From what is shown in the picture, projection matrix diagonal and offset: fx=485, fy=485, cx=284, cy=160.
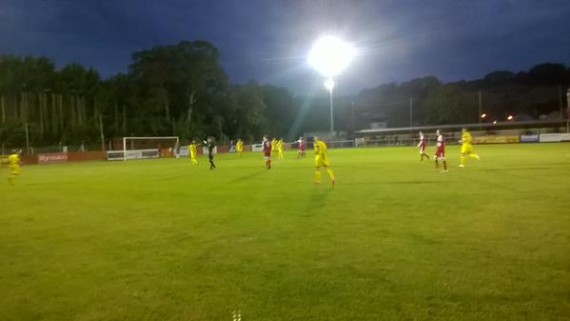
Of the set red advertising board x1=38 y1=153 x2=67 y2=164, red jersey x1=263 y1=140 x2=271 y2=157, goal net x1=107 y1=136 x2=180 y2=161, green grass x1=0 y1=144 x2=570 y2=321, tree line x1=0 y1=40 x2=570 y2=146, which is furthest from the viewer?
tree line x1=0 y1=40 x2=570 y2=146

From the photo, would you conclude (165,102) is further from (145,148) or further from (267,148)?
(267,148)

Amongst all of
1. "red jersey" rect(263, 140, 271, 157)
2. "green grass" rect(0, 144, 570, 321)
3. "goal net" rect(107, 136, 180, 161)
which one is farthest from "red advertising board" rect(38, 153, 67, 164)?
"green grass" rect(0, 144, 570, 321)

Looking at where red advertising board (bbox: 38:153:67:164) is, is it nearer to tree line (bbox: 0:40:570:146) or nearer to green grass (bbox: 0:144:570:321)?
tree line (bbox: 0:40:570:146)

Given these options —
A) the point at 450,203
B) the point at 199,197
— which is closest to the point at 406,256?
the point at 450,203

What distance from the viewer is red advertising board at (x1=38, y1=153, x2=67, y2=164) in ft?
170

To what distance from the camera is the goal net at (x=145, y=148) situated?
5585 cm

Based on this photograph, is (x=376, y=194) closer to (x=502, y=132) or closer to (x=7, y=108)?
(x=7, y=108)

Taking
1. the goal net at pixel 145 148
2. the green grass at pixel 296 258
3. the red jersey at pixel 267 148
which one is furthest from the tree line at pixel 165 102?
the green grass at pixel 296 258

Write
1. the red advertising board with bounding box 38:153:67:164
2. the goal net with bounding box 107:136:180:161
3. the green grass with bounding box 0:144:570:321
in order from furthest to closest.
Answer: the goal net with bounding box 107:136:180:161
the red advertising board with bounding box 38:153:67:164
the green grass with bounding box 0:144:570:321

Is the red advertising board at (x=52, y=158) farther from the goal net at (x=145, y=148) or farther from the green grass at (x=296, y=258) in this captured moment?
the green grass at (x=296, y=258)

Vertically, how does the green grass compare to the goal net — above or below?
below

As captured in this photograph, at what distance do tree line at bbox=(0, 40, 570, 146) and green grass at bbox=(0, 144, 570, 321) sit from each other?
171 feet

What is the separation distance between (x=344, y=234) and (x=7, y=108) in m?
68.5

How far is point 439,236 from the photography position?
874 cm
